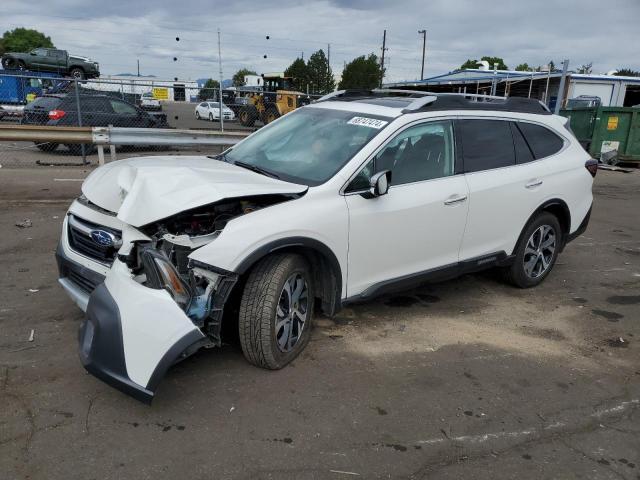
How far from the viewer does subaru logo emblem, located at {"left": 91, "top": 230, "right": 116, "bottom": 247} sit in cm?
346

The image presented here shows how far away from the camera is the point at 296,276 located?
3578 mm

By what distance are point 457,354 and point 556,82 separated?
2535cm

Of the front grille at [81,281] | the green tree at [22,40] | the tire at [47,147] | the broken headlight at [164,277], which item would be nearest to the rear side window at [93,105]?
the tire at [47,147]

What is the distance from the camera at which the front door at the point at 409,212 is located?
3.79 m

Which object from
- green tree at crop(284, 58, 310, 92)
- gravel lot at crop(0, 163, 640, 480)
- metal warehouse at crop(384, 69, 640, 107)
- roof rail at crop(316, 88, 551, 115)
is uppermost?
green tree at crop(284, 58, 310, 92)

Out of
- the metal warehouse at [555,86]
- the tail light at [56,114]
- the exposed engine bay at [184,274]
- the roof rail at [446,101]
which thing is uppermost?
the metal warehouse at [555,86]

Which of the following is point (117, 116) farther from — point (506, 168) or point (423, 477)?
point (423, 477)

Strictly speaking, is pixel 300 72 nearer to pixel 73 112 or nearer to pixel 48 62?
pixel 48 62

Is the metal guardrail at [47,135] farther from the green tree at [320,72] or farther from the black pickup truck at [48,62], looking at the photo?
the green tree at [320,72]

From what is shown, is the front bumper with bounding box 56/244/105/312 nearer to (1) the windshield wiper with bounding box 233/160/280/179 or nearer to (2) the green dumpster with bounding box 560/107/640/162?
(1) the windshield wiper with bounding box 233/160/280/179

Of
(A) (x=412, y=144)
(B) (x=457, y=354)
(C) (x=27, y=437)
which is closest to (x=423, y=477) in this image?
(B) (x=457, y=354)

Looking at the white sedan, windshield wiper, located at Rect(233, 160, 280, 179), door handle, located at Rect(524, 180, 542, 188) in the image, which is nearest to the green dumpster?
the white sedan

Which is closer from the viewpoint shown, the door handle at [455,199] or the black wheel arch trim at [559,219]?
the door handle at [455,199]

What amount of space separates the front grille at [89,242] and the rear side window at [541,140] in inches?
148
